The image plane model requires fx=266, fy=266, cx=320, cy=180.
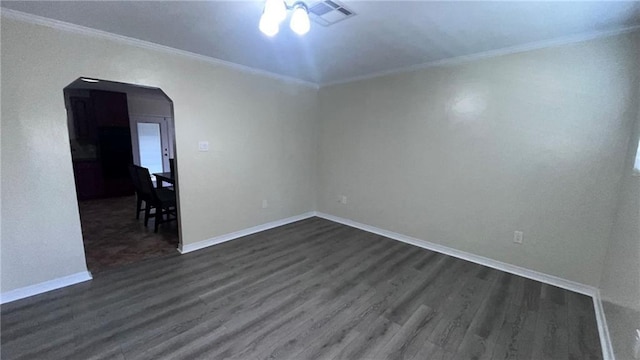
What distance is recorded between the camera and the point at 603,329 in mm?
1936

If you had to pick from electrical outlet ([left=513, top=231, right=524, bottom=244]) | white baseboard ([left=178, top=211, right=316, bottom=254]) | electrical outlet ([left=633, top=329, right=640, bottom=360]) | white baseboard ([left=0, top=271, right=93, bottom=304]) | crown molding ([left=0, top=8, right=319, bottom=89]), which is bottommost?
white baseboard ([left=0, top=271, right=93, bottom=304])

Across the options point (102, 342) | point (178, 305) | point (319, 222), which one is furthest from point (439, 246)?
point (102, 342)

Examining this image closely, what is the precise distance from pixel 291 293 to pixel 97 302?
1604 millimetres

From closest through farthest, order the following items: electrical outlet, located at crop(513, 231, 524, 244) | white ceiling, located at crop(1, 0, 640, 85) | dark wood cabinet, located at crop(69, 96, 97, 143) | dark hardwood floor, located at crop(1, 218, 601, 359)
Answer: dark hardwood floor, located at crop(1, 218, 601, 359)
white ceiling, located at crop(1, 0, 640, 85)
electrical outlet, located at crop(513, 231, 524, 244)
dark wood cabinet, located at crop(69, 96, 97, 143)

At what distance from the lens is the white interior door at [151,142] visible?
21.4ft

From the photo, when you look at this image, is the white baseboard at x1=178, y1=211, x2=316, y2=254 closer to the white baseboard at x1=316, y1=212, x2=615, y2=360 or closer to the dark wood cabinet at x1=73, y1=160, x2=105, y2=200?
the white baseboard at x1=316, y1=212, x2=615, y2=360

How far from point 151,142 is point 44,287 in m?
5.29

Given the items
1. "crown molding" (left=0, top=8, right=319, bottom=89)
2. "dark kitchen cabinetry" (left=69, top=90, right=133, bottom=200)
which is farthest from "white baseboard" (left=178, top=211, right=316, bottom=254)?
"dark kitchen cabinetry" (left=69, top=90, right=133, bottom=200)

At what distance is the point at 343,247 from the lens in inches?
134

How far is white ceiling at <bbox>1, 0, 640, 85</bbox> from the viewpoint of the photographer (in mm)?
1878

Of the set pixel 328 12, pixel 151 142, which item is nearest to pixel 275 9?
pixel 328 12

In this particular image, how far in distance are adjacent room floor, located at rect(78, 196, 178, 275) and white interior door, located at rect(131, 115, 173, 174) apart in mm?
2084

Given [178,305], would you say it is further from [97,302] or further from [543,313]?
[543,313]

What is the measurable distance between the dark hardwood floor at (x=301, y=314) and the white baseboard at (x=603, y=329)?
0.13 feet
